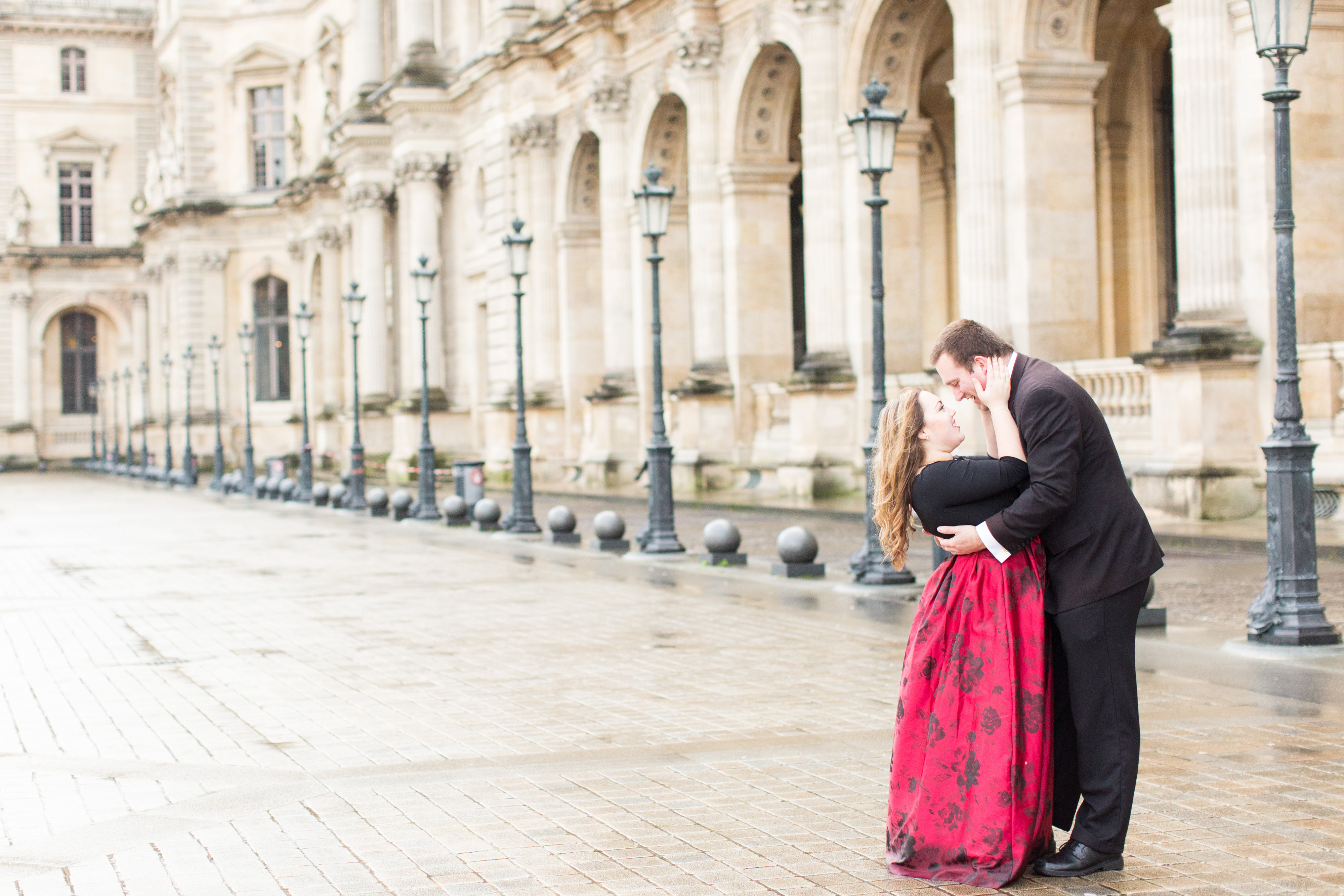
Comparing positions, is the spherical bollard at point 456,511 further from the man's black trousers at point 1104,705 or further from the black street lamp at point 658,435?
the man's black trousers at point 1104,705

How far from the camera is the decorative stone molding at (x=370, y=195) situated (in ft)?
164

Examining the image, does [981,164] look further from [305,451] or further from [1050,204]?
[305,451]

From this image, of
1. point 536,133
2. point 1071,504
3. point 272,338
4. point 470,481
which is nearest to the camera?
point 1071,504

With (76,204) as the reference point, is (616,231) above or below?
below

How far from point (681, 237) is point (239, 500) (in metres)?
12.7

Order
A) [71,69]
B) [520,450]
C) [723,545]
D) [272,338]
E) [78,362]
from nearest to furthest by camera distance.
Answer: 1. [723,545]
2. [520,450]
3. [272,338]
4. [71,69]
5. [78,362]

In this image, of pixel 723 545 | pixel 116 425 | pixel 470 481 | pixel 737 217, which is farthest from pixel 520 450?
pixel 116 425

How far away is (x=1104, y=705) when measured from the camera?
5.49 m

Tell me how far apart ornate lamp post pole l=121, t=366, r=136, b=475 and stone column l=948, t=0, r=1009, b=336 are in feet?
154

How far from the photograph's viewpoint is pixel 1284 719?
8266 millimetres

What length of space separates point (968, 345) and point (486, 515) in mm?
19117

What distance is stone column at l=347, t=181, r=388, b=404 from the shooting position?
50219 millimetres

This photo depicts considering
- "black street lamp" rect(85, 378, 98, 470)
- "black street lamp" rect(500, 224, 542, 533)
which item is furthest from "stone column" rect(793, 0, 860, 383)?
"black street lamp" rect(85, 378, 98, 470)

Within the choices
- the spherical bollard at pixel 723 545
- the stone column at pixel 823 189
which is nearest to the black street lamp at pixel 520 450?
the stone column at pixel 823 189
